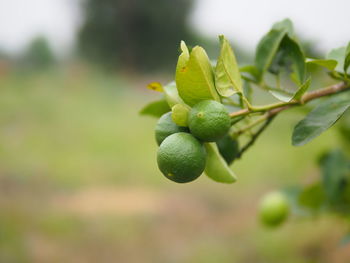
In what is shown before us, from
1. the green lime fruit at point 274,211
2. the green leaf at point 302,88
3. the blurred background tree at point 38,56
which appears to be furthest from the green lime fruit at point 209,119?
the blurred background tree at point 38,56

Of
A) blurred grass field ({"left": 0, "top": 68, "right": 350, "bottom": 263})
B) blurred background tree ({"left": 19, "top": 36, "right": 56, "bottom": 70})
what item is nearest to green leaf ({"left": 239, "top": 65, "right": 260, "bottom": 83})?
blurred grass field ({"left": 0, "top": 68, "right": 350, "bottom": 263})

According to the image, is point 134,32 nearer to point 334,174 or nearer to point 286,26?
point 334,174

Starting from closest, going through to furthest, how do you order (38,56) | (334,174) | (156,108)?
(156,108) → (334,174) → (38,56)

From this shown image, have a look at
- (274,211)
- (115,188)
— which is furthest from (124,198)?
(274,211)

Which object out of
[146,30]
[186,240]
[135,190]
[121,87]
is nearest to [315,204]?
[186,240]

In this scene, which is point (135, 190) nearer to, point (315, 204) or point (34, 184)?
point (34, 184)

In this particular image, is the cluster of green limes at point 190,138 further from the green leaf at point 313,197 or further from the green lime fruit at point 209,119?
the green leaf at point 313,197

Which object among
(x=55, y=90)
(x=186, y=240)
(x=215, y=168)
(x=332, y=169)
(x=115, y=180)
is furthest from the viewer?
(x=55, y=90)
